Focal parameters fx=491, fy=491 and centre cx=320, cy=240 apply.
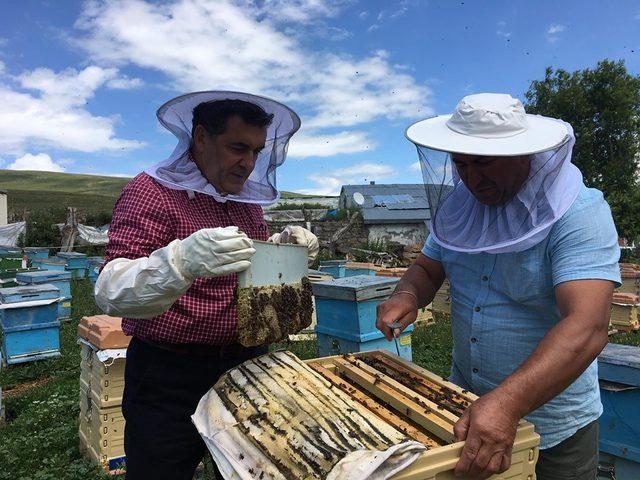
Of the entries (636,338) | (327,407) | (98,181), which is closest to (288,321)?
(327,407)

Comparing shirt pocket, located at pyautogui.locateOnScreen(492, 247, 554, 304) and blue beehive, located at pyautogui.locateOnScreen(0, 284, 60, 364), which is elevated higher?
shirt pocket, located at pyautogui.locateOnScreen(492, 247, 554, 304)

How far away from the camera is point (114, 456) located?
3.88m

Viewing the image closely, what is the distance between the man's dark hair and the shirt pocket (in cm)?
113

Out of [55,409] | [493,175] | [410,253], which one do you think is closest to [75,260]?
[55,409]

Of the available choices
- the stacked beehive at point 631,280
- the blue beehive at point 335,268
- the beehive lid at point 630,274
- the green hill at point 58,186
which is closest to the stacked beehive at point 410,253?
the blue beehive at point 335,268

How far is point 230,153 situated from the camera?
1966 mm

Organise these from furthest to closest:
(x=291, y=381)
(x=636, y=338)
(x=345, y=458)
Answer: (x=636, y=338), (x=291, y=381), (x=345, y=458)

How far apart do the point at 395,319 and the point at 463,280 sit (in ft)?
1.03

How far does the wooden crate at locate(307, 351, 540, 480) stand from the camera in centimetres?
118

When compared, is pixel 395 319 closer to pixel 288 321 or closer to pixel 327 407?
pixel 288 321

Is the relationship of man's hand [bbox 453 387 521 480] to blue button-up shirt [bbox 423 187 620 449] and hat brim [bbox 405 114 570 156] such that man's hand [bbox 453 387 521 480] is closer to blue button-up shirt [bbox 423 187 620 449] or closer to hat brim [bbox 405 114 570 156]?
blue button-up shirt [bbox 423 187 620 449]

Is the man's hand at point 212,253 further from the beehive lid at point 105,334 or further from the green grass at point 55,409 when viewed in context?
the beehive lid at point 105,334

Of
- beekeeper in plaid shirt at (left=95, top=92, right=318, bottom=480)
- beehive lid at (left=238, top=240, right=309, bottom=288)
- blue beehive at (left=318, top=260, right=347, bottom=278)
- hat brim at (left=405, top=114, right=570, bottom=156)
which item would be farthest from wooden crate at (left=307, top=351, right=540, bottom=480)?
blue beehive at (left=318, top=260, right=347, bottom=278)

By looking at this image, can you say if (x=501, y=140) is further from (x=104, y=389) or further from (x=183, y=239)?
(x=104, y=389)
